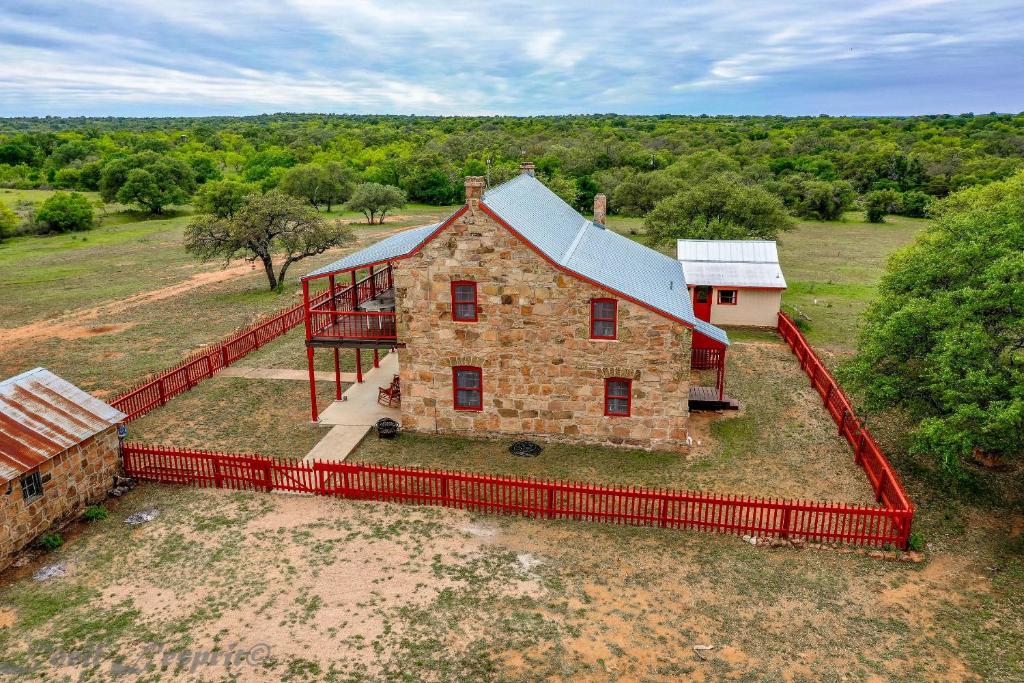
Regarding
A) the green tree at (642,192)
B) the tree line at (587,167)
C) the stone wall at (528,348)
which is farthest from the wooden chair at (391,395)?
the green tree at (642,192)

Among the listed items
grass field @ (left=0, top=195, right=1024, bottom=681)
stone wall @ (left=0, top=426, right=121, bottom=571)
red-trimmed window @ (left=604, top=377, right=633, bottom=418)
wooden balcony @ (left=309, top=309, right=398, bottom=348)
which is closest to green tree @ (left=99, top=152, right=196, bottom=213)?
grass field @ (left=0, top=195, right=1024, bottom=681)

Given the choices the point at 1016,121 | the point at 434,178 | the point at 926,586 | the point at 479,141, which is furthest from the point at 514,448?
the point at 1016,121

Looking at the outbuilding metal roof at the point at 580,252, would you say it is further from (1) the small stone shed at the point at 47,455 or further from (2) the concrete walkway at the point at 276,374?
(1) the small stone shed at the point at 47,455

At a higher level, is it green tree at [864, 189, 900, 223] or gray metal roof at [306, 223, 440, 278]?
green tree at [864, 189, 900, 223]

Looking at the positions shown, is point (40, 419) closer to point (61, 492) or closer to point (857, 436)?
point (61, 492)

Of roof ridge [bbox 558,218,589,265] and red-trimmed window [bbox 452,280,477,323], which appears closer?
red-trimmed window [bbox 452,280,477,323]

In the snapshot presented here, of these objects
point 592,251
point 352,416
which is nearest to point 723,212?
point 592,251

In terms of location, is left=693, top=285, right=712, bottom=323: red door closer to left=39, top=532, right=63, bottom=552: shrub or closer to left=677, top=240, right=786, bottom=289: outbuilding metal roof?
left=677, top=240, right=786, bottom=289: outbuilding metal roof

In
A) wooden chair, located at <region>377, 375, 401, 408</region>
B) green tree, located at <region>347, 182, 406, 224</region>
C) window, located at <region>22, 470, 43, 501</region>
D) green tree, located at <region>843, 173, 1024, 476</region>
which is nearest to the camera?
window, located at <region>22, 470, 43, 501</region>
